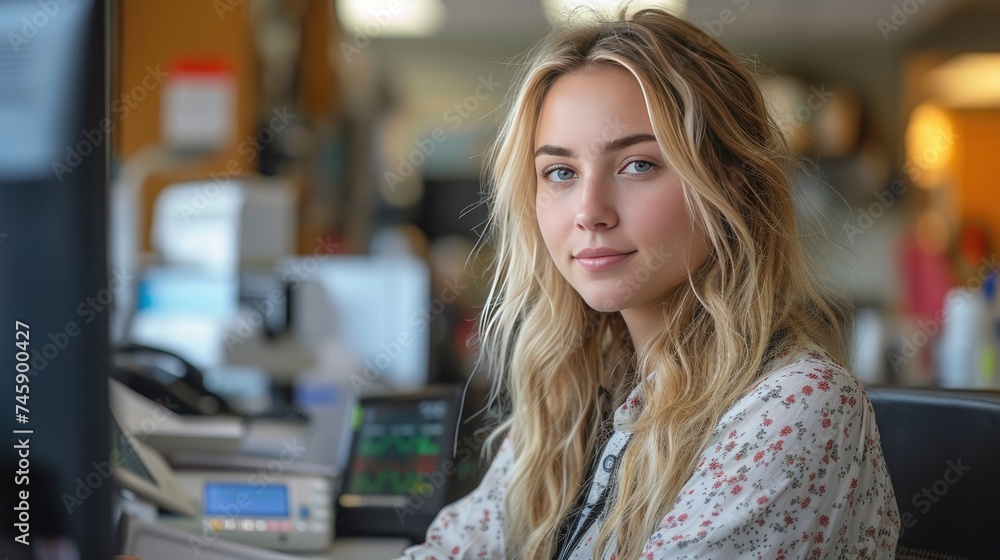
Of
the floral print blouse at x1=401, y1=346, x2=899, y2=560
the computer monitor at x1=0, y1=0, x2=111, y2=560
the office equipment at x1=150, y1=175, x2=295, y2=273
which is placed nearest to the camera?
the computer monitor at x1=0, y1=0, x2=111, y2=560

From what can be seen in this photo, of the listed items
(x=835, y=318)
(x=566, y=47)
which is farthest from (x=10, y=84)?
(x=835, y=318)

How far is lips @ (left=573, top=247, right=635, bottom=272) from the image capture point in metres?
1.21

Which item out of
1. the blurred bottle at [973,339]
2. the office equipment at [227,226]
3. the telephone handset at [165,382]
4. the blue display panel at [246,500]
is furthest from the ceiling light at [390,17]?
the blue display panel at [246,500]

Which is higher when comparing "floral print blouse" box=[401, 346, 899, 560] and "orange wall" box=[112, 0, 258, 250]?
"orange wall" box=[112, 0, 258, 250]

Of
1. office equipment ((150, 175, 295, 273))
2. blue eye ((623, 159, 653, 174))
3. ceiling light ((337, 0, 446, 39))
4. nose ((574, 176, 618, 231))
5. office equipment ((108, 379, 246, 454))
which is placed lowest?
office equipment ((108, 379, 246, 454))

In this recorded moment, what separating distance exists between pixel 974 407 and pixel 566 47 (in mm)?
722

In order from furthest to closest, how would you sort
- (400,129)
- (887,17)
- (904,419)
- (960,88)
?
(400,129) < (887,17) < (960,88) < (904,419)

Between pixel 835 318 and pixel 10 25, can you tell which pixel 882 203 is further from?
pixel 10 25

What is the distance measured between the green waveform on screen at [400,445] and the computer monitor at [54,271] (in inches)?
32.9

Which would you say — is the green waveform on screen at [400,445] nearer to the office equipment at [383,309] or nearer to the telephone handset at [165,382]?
the telephone handset at [165,382]

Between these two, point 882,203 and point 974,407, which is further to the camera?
point 882,203

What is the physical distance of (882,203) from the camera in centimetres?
731

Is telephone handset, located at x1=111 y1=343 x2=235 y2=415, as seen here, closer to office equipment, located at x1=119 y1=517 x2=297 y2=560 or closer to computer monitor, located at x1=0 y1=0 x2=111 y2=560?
office equipment, located at x1=119 y1=517 x2=297 y2=560

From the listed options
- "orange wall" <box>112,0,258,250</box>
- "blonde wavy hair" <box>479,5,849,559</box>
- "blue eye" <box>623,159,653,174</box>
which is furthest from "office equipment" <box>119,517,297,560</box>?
"orange wall" <box>112,0,258,250</box>
